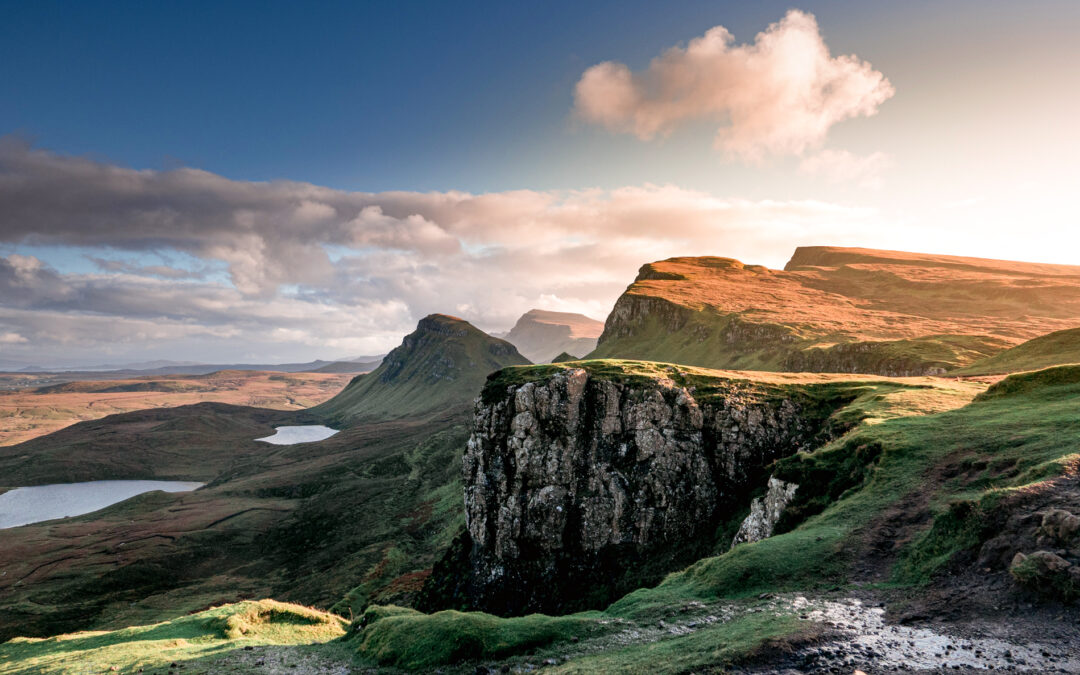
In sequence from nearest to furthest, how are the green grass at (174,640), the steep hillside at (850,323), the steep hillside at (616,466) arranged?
the green grass at (174,640) → the steep hillside at (616,466) → the steep hillside at (850,323)

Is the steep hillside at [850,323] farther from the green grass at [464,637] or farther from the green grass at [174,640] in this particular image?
the green grass at [174,640]

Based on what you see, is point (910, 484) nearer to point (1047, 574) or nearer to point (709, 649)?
point (1047, 574)

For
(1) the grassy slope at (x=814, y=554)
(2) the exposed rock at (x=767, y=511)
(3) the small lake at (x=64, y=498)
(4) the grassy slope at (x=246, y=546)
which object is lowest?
(3) the small lake at (x=64, y=498)

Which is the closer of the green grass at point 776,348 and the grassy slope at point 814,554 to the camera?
the grassy slope at point 814,554

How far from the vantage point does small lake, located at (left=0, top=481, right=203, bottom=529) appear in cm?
15662

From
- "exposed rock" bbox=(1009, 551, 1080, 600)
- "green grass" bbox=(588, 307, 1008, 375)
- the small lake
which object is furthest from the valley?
the small lake

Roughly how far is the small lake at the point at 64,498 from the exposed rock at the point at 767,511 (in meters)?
218

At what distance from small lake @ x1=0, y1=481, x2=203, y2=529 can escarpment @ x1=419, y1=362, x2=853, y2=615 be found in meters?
191

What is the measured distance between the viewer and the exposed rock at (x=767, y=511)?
101 ft

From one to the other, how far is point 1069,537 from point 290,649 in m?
34.3

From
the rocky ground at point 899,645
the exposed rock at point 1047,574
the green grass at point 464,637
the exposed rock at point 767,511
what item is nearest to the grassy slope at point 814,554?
the green grass at point 464,637

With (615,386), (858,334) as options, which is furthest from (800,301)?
(615,386)

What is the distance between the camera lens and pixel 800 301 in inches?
7067

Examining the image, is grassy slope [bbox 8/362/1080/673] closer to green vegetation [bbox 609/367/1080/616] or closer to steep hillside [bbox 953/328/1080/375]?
green vegetation [bbox 609/367/1080/616]
